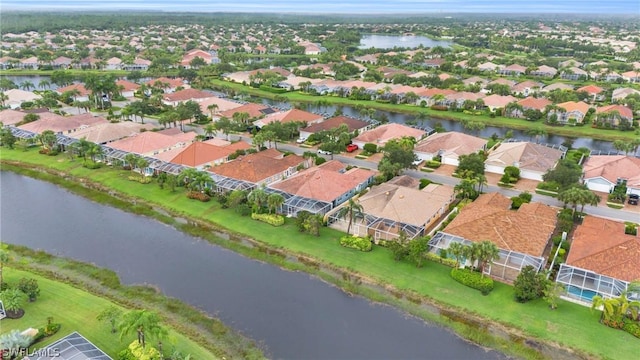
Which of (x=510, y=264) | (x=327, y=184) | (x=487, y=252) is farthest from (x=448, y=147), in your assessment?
(x=487, y=252)

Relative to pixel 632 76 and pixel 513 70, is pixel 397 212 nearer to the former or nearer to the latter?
pixel 513 70

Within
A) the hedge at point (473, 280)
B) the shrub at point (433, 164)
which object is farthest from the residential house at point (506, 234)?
the shrub at point (433, 164)

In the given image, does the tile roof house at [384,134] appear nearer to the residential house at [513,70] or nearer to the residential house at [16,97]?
the residential house at [16,97]

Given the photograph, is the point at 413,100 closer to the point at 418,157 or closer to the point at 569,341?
the point at 418,157

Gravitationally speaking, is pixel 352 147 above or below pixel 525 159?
below

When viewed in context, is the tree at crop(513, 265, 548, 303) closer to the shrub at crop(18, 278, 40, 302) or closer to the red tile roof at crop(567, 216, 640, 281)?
the red tile roof at crop(567, 216, 640, 281)

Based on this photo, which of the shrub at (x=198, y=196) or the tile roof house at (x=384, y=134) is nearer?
the shrub at (x=198, y=196)
